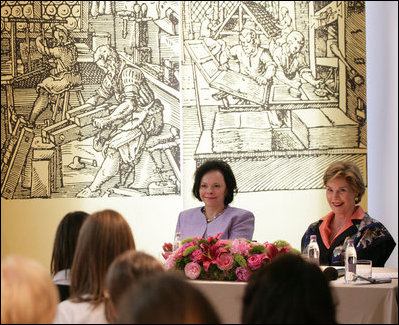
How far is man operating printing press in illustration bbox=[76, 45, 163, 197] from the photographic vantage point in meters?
7.55

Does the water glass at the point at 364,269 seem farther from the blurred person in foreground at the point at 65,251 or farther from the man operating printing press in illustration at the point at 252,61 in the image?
the man operating printing press in illustration at the point at 252,61

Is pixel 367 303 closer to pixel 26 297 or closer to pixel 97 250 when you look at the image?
pixel 97 250

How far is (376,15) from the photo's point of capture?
289 inches

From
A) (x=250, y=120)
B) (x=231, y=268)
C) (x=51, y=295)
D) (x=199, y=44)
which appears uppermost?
(x=199, y=44)

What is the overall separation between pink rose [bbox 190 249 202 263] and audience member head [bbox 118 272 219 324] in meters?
2.92

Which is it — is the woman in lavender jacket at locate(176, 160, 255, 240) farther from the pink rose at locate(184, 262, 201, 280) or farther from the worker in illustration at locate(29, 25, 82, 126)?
the worker in illustration at locate(29, 25, 82, 126)

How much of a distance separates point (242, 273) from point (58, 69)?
383 centimetres

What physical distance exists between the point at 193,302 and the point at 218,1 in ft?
20.2

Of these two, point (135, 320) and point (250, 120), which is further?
point (250, 120)

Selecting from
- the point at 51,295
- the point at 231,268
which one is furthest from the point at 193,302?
the point at 231,268

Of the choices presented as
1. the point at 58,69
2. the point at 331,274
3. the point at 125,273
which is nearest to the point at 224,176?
the point at 331,274

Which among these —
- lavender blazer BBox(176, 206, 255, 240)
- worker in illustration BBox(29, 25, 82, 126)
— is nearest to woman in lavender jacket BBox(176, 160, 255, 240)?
lavender blazer BBox(176, 206, 255, 240)

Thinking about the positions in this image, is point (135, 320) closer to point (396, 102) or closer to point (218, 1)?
point (396, 102)

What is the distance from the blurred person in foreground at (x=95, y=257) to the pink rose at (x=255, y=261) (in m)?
1.42
